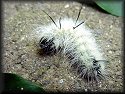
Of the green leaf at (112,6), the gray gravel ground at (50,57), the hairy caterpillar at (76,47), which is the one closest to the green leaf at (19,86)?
the gray gravel ground at (50,57)

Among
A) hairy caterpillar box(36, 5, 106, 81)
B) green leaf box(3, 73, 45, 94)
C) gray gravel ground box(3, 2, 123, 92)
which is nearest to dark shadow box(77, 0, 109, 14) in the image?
gray gravel ground box(3, 2, 123, 92)

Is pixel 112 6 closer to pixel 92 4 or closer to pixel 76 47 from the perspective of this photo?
pixel 92 4

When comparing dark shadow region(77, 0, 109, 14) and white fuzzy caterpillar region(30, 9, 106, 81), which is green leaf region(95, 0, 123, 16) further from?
white fuzzy caterpillar region(30, 9, 106, 81)

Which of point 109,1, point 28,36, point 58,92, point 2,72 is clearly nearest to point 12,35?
point 28,36

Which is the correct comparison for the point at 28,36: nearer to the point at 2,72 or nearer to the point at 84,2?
the point at 2,72

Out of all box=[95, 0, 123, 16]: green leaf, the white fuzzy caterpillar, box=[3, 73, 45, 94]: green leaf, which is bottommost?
box=[3, 73, 45, 94]: green leaf

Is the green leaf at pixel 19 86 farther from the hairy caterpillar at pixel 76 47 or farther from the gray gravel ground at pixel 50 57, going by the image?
the hairy caterpillar at pixel 76 47
